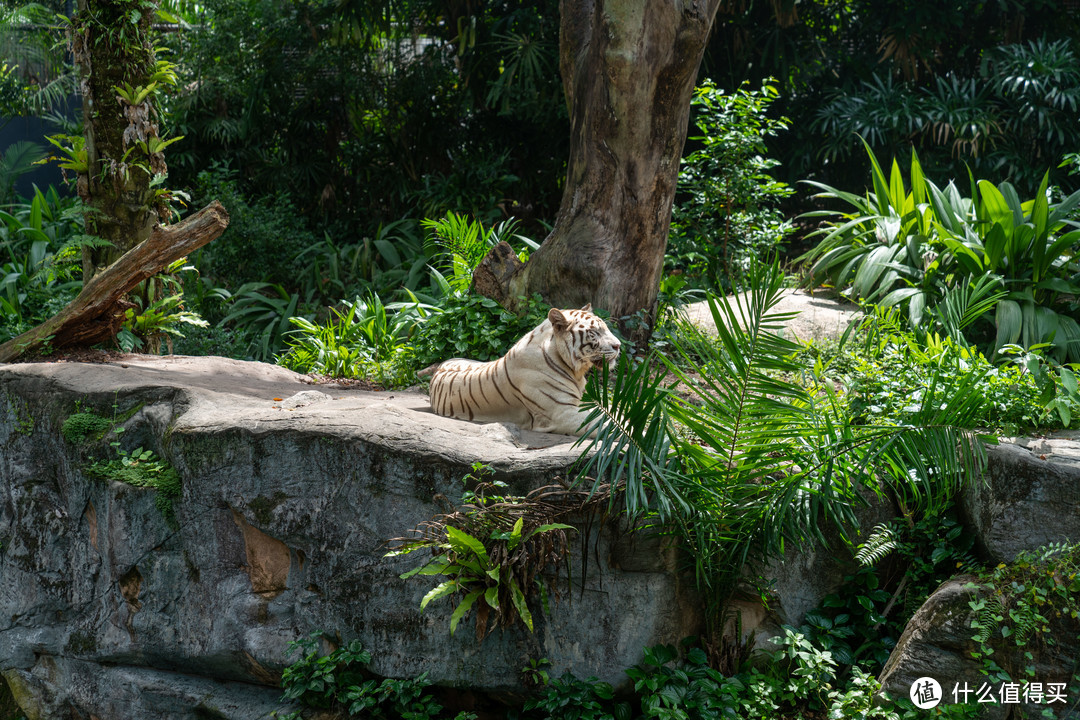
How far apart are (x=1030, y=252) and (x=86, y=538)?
22.0 feet

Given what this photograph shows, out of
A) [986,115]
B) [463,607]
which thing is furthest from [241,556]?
[986,115]

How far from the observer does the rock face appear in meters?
4.13

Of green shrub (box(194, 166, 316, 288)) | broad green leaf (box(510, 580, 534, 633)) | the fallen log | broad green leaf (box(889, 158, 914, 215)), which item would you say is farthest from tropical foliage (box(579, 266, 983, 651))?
green shrub (box(194, 166, 316, 288))

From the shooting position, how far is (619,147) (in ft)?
20.5

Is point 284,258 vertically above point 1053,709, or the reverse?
point 284,258

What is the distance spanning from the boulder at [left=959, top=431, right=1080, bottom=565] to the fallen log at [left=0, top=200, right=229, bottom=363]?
4.96 metres

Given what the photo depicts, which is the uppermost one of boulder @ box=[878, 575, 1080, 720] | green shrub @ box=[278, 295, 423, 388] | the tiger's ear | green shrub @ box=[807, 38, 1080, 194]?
green shrub @ box=[807, 38, 1080, 194]

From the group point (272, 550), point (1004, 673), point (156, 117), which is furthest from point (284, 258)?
point (1004, 673)

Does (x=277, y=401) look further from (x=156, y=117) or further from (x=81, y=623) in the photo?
(x=156, y=117)

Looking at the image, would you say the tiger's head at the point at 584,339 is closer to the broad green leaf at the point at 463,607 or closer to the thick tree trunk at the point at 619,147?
the broad green leaf at the point at 463,607

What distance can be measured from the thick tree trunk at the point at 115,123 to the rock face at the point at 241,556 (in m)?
1.64

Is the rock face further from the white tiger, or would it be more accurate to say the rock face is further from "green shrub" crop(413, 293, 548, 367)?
"green shrub" crop(413, 293, 548, 367)

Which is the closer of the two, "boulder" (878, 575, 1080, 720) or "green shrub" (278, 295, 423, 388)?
"boulder" (878, 575, 1080, 720)

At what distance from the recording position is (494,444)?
4305 millimetres
